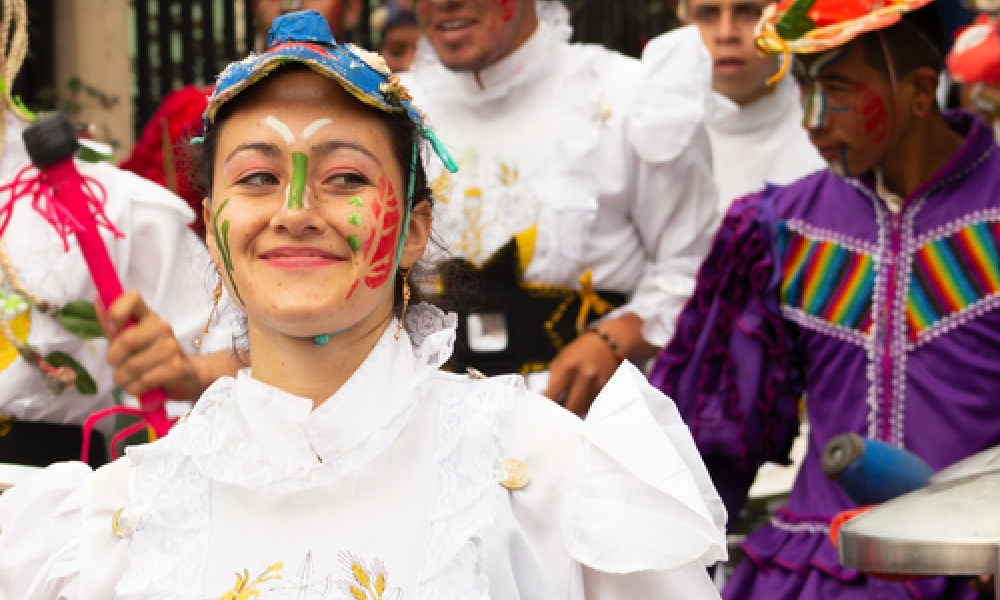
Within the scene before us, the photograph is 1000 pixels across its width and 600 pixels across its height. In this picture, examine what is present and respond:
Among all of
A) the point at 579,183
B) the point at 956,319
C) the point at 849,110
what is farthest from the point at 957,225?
the point at 579,183

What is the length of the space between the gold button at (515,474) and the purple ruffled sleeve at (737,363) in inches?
54.6

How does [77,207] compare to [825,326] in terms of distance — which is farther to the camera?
[825,326]

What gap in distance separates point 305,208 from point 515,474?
1.54 feet

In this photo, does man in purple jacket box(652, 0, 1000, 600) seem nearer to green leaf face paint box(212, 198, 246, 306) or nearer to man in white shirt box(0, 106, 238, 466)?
man in white shirt box(0, 106, 238, 466)

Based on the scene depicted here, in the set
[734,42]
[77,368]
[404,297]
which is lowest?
[77,368]

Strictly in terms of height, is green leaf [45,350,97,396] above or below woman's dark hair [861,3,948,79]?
below

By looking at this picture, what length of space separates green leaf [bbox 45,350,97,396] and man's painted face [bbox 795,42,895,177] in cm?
170

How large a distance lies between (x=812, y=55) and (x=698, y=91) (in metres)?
0.68

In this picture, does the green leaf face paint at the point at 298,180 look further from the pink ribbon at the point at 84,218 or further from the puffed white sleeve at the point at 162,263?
the puffed white sleeve at the point at 162,263

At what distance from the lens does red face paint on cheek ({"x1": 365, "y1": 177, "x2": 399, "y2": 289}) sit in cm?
218

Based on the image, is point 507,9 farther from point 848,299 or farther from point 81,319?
point 81,319

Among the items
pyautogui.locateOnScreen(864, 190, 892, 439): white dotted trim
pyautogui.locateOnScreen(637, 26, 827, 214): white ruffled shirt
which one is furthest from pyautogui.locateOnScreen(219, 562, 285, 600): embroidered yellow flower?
pyautogui.locateOnScreen(637, 26, 827, 214): white ruffled shirt

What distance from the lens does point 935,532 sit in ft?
7.44

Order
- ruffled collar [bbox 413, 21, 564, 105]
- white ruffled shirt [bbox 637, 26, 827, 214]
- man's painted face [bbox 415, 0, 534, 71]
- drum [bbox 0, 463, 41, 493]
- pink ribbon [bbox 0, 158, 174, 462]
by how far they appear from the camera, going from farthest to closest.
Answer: white ruffled shirt [bbox 637, 26, 827, 214] → ruffled collar [bbox 413, 21, 564, 105] → man's painted face [bbox 415, 0, 534, 71] → pink ribbon [bbox 0, 158, 174, 462] → drum [bbox 0, 463, 41, 493]
